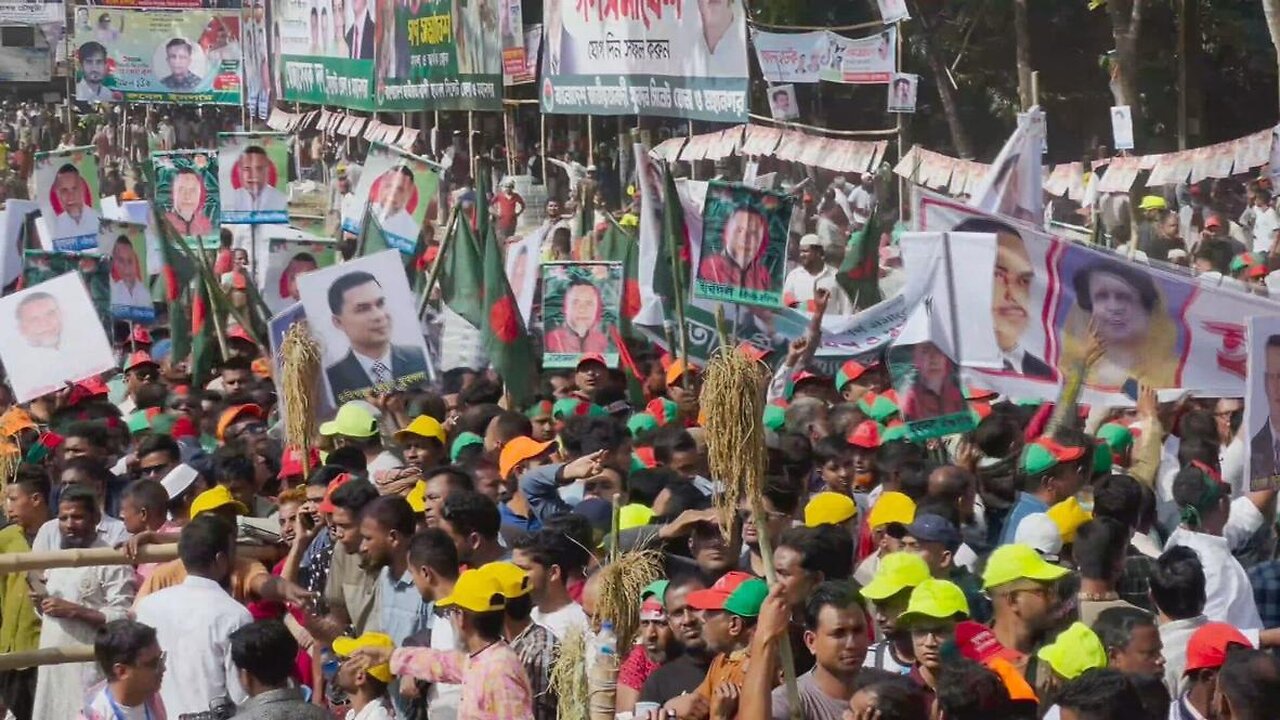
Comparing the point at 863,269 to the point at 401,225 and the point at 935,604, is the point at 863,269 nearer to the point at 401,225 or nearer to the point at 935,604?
the point at 401,225

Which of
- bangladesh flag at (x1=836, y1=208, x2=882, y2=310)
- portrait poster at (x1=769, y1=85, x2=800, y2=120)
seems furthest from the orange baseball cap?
portrait poster at (x1=769, y1=85, x2=800, y2=120)

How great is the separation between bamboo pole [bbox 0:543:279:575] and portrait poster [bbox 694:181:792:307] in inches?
165

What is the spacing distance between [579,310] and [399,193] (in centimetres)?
228

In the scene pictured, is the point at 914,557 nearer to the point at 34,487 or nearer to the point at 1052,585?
the point at 1052,585

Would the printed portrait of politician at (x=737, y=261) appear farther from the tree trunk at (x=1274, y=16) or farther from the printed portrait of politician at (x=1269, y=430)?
the tree trunk at (x=1274, y=16)

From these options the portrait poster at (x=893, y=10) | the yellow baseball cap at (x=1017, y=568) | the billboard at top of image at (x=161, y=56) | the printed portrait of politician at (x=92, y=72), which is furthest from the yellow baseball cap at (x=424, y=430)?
the printed portrait of politician at (x=92, y=72)

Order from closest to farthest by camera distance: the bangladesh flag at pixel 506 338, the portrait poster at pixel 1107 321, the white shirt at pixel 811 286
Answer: the portrait poster at pixel 1107 321 < the bangladesh flag at pixel 506 338 < the white shirt at pixel 811 286

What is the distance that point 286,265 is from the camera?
1498cm

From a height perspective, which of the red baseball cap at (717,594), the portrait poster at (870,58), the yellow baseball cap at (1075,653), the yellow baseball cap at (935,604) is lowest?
the yellow baseball cap at (1075,653)

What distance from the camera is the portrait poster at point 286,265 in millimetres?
14867

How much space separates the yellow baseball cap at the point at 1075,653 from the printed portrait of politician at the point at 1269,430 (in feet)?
6.64

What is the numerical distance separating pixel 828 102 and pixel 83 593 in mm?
26835

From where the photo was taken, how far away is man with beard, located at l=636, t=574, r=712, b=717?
5852mm

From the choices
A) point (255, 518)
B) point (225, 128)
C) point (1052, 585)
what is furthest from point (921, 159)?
point (225, 128)
